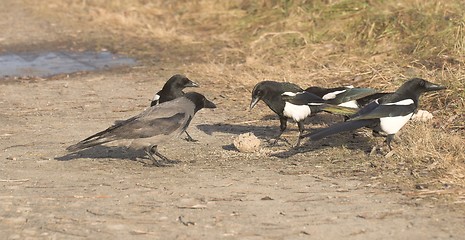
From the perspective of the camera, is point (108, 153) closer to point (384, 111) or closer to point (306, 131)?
point (306, 131)

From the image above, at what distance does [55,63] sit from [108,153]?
501cm

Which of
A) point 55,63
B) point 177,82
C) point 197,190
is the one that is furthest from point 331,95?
point 55,63

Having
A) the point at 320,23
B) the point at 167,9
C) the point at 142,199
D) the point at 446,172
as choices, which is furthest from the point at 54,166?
the point at 167,9

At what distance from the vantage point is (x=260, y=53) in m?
12.0

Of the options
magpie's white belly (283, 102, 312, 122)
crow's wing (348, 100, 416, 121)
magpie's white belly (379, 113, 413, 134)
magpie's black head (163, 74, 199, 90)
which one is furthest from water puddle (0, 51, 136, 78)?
Answer: magpie's white belly (379, 113, 413, 134)

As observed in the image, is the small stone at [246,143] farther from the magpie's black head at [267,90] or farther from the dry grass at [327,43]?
the dry grass at [327,43]

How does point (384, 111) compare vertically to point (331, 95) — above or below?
above

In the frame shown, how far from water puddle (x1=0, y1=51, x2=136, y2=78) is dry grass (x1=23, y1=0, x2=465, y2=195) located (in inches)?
18.2

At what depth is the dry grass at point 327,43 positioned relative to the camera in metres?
8.45

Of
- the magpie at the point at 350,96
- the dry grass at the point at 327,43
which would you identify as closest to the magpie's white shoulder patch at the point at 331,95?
the magpie at the point at 350,96

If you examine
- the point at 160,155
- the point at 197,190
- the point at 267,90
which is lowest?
the point at 160,155

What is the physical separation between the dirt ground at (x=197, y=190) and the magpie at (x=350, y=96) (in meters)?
0.40

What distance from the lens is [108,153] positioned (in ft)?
25.8

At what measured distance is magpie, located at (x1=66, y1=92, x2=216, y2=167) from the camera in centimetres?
725
